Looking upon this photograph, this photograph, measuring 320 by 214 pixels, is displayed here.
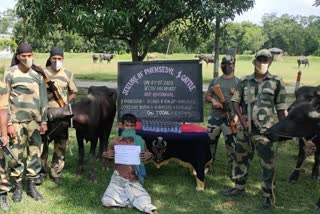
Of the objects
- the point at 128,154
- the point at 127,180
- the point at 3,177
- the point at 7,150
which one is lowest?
the point at 127,180

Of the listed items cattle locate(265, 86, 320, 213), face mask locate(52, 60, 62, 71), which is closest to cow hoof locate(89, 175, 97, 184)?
face mask locate(52, 60, 62, 71)

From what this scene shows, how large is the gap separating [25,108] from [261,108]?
112 inches

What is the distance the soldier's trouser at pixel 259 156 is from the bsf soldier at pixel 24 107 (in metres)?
2.51

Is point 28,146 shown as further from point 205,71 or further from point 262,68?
point 205,71

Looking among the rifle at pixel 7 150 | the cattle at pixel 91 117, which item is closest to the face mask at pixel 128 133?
the cattle at pixel 91 117

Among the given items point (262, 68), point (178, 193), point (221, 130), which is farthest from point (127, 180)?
point (262, 68)

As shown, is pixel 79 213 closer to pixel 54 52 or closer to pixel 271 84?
pixel 54 52

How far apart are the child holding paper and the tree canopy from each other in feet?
17.3

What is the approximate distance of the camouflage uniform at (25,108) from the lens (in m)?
5.11

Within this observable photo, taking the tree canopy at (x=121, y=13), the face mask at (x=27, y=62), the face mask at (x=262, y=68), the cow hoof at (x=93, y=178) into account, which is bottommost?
the cow hoof at (x=93, y=178)

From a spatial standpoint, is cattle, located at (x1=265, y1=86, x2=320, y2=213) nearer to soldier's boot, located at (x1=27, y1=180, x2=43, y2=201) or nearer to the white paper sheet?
the white paper sheet

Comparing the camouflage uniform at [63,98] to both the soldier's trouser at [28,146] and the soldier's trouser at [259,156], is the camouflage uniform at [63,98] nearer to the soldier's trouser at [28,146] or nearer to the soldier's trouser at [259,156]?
the soldier's trouser at [28,146]

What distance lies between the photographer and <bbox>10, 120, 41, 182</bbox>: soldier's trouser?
16.9 feet

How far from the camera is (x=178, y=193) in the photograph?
5.89 metres
